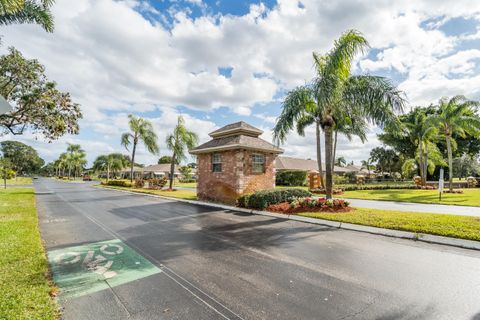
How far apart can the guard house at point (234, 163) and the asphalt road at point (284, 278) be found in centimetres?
738

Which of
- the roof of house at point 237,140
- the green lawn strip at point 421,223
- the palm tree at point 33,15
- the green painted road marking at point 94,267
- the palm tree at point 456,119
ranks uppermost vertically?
the palm tree at point 33,15

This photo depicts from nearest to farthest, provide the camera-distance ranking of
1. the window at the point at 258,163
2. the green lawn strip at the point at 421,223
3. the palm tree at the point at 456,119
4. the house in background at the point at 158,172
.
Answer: the green lawn strip at the point at 421,223 → the window at the point at 258,163 → the palm tree at the point at 456,119 → the house in background at the point at 158,172

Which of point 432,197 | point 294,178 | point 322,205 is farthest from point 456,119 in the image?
point 322,205

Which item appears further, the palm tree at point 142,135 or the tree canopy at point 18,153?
the tree canopy at point 18,153

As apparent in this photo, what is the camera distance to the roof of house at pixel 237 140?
15.9 m

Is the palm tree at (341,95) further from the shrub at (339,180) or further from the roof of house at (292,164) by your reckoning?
the roof of house at (292,164)

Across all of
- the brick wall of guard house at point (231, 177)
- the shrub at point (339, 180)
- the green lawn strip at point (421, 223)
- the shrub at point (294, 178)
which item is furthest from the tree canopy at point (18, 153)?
the green lawn strip at point (421, 223)

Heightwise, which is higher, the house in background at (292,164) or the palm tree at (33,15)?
the palm tree at (33,15)

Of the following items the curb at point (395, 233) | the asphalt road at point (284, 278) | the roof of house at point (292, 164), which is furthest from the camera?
the roof of house at point (292, 164)

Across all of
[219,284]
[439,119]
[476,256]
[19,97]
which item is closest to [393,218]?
[476,256]

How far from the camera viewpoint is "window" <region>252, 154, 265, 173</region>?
16438 mm

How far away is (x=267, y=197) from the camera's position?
13570 millimetres

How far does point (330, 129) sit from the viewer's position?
1276cm

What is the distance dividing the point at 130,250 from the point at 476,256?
339 inches
